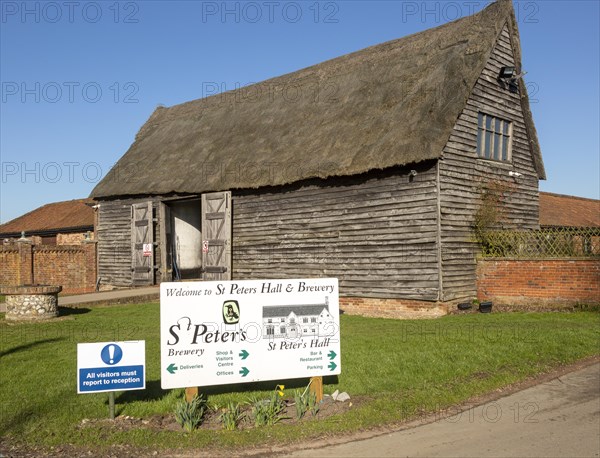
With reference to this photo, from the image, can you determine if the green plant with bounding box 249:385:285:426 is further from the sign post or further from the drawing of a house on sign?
the sign post

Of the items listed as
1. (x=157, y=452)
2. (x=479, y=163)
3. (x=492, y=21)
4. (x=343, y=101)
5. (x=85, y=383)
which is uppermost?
(x=492, y=21)

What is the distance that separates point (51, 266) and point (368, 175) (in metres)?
16.4

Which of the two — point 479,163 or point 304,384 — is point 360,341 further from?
point 479,163

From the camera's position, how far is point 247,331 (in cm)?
756

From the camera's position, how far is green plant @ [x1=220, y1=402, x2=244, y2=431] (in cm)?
674

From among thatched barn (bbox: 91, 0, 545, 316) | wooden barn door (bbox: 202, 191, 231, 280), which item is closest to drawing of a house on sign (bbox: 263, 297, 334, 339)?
Answer: thatched barn (bbox: 91, 0, 545, 316)

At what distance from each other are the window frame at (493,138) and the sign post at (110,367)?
12594 millimetres

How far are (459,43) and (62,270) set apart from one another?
19.1 metres

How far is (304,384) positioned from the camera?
8.78 meters

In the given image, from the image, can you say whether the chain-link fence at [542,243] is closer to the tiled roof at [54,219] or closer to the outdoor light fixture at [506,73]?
the outdoor light fixture at [506,73]

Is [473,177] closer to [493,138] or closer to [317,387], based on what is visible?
[493,138]

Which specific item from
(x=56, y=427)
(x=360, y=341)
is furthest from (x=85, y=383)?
(x=360, y=341)

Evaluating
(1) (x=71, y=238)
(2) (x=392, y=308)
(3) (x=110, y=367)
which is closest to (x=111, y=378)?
(3) (x=110, y=367)

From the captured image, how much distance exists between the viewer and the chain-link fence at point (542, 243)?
50.1 feet
